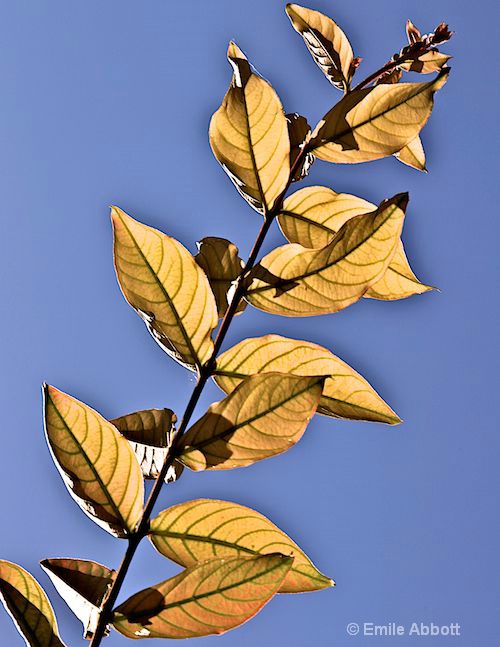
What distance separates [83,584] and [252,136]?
47 centimetres

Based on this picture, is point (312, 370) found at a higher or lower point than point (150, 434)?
higher

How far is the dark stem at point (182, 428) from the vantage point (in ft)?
1.73

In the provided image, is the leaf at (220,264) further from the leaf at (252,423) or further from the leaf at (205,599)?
the leaf at (205,599)

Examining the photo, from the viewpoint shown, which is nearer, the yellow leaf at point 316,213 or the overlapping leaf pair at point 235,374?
the overlapping leaf pair at point 235,374

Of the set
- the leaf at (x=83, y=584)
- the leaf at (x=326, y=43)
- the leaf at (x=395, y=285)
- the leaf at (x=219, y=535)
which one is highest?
the leaf at (x=326, y=43)

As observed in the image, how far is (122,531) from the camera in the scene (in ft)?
1.89

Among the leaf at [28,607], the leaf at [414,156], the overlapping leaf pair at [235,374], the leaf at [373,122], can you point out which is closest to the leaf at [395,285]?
the overlapping leaf pair at [235,374]

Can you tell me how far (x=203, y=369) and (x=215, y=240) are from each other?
151 millimetres

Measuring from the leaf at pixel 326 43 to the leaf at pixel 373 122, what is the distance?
10 cm

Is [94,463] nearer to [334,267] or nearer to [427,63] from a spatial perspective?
[334,267]

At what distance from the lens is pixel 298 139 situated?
0.77 meters

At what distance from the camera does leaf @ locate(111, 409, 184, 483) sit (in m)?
0.61

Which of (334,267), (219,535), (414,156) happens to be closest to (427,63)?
(414,156)

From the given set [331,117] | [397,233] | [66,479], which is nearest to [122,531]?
[66,479]
